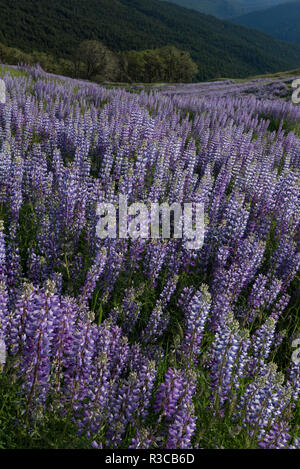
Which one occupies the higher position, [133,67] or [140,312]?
[133,67]

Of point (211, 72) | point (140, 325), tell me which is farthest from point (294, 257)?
point (211, 72)

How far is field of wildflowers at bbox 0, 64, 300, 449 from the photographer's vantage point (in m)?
3.02

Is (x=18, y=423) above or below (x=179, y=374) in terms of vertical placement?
below

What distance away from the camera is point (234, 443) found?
10.8 ft

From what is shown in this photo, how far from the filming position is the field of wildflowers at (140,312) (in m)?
3.02

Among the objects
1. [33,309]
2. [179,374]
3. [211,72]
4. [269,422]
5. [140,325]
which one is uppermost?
[211,72]

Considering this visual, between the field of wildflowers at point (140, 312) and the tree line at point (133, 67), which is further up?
the tree line at point (133, 67)

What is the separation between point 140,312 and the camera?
16.5 ft

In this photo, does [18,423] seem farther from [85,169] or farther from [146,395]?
[85,169]

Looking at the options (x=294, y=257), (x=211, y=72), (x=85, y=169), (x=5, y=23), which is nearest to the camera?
(x=294, y=257)

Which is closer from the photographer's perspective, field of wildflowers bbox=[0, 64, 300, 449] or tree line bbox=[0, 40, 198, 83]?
field of wildflowers bbox=[0, 64, 300, 449]

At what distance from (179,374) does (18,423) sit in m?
1.36

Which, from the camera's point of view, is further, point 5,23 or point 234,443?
point 5,23

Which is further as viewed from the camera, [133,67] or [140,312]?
[133,67]
